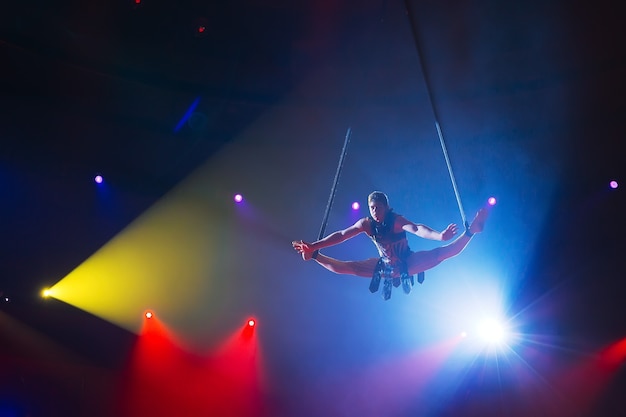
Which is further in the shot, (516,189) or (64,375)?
(516,189)

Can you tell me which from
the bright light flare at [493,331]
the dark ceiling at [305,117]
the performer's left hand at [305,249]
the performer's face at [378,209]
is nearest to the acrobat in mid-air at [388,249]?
the performer's face at [378,209]

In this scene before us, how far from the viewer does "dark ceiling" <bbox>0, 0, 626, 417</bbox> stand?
5.59 m

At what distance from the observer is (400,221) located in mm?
4809

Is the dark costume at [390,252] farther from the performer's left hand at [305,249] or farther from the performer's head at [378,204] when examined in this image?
the performer's left hand at [305,249]

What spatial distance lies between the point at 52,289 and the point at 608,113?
6.79 metres

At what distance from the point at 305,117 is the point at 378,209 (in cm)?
256

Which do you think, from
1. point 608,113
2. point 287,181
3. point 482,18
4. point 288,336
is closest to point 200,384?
point 288,336

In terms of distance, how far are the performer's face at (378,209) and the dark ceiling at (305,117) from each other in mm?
1539

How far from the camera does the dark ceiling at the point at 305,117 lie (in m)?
5.59

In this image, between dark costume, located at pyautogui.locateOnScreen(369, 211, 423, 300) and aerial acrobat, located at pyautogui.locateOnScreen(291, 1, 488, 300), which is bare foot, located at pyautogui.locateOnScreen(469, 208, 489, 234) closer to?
aerial acrobat, located at pyautogui.locateOnScreen(291, 1, 488, 300)

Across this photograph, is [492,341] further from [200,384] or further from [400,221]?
[200,384]

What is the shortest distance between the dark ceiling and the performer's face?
1.54 m

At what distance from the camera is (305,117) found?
688 cm

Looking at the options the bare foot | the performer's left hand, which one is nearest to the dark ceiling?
the bare foot
